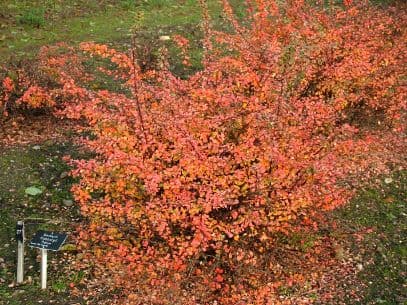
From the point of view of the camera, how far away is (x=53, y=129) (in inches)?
396

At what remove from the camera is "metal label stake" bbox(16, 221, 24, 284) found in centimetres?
622

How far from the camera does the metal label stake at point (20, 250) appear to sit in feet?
20.4

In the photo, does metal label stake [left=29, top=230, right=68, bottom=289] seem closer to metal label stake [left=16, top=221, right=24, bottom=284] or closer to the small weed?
metal label stake [left=16, top=221, right=24, bottom=284]

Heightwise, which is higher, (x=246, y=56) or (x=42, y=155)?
(x=246, y=56)

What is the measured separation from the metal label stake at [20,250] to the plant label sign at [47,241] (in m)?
0.27

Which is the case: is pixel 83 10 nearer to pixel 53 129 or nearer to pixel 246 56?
pixel 53 129

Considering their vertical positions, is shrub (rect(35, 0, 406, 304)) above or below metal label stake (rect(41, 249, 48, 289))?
above

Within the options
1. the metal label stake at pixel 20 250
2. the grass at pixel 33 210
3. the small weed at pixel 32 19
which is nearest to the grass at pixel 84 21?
the small weed at pixel 32 19

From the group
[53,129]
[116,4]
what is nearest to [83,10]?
[116,4]

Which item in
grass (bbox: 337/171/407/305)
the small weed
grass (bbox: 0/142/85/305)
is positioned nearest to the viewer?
grass (bbox: 0/142/85/305)

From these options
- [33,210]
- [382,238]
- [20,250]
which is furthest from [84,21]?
[382,238]

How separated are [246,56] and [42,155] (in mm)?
4108

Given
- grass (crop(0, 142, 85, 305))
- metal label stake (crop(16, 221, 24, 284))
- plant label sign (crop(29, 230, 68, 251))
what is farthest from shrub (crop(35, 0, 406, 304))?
metal label stake (crop(16, 221, 24, 284))

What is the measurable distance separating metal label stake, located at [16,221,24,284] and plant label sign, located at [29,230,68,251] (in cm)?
27
